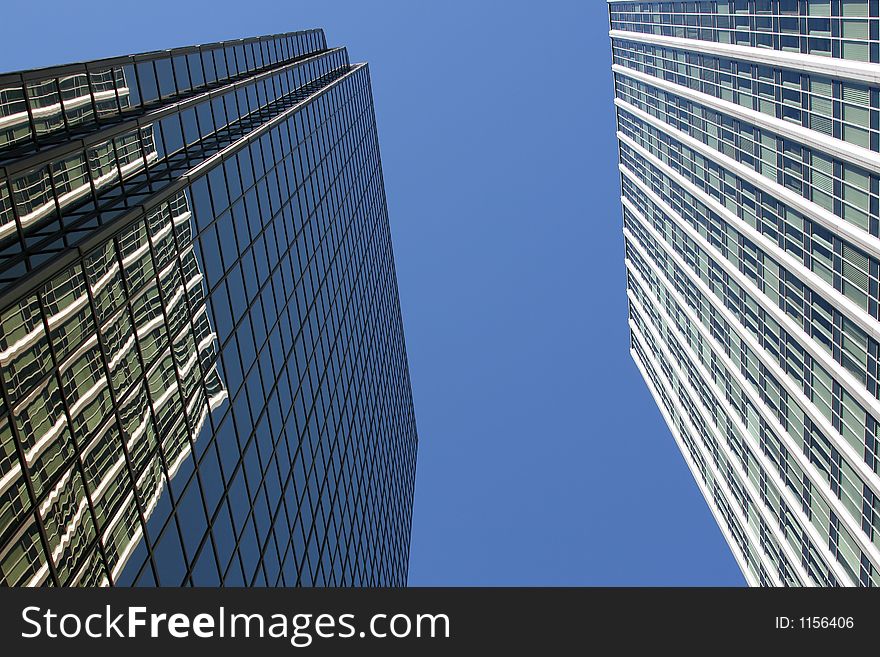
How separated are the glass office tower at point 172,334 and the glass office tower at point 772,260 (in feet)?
85.3

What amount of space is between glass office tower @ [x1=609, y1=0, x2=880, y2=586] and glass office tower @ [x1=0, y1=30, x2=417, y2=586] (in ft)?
85.3

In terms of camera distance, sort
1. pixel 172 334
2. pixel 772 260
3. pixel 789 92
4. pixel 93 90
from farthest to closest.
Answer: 1. pixel 772 260
2. pixel 789 92
3. pixel 172 334
4. pixel 93 90

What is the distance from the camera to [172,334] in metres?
24.7

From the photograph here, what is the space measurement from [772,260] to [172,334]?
120 feet

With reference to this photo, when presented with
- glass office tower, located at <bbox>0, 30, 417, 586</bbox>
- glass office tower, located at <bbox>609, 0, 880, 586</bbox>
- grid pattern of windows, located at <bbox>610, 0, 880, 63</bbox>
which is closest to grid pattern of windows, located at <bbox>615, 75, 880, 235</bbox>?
glass office tower, located at <bbox>609, 0, 880, 586</bbox>

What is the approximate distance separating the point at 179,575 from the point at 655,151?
59209mm


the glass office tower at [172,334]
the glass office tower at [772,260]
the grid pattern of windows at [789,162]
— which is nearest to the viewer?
the glass office tower at [172,334]

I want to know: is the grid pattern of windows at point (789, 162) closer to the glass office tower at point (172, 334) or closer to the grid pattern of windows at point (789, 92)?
the grid pattern of windows at point (789, 92)

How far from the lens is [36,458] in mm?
17203

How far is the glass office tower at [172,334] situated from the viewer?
17859 mm

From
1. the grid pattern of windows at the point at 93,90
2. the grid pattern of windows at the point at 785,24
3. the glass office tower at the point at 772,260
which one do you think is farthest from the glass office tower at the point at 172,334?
the glass office tower at the point at 772,260

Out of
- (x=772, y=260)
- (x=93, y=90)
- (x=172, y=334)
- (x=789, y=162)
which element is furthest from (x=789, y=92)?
(x=93, y=90)

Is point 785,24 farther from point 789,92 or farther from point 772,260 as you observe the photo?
point 772,260

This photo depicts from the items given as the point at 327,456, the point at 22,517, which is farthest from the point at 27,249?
the point at 327,456
